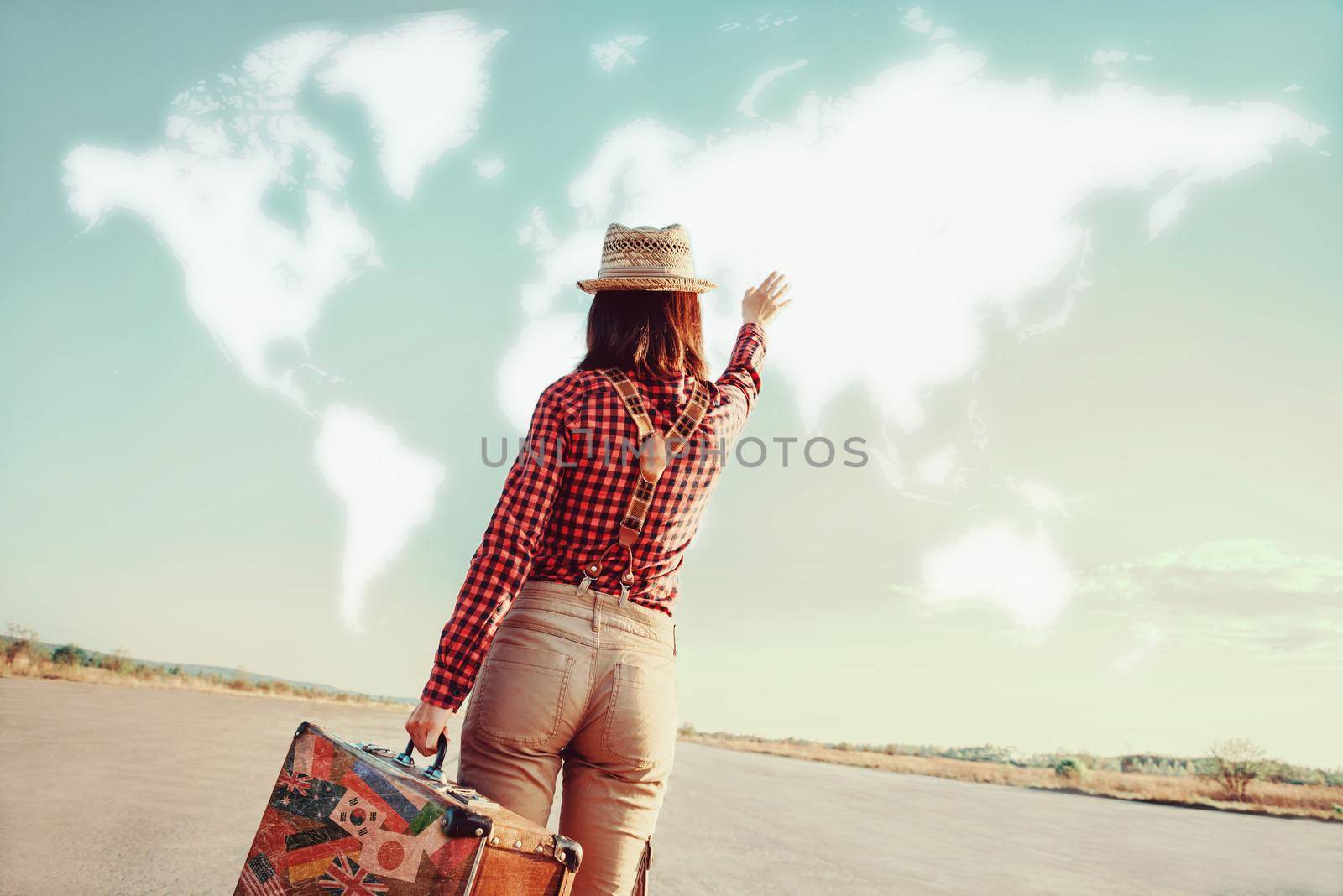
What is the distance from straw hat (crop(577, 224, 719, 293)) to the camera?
284cm

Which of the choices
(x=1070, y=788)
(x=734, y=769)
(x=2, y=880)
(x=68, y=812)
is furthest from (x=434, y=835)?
(x=1070, y=788)

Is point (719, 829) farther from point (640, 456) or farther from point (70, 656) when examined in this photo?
point (70, 656)

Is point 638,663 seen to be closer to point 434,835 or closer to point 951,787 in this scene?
point 434,835

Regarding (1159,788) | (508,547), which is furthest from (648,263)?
(1159,788)

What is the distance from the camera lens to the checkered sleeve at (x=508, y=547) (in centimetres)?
232

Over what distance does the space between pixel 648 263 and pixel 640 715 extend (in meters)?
1.41

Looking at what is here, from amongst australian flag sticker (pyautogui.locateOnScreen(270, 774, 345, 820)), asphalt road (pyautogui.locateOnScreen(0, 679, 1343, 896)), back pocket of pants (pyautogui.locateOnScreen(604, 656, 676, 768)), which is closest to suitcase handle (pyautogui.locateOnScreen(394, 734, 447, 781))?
australian flag sticker (pyautogui.locateOnScreen(270, 774, 345, 820))

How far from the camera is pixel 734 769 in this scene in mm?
12562

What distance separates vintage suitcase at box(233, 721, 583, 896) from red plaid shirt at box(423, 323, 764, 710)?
0.90 ft

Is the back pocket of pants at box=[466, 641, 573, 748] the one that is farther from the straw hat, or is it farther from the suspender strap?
the straw hat

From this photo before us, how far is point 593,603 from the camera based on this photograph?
2.42 m

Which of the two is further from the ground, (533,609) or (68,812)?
(533,609)

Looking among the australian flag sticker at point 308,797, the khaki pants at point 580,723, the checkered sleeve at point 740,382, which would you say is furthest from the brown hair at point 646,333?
the australian flag sticker at point 308,797

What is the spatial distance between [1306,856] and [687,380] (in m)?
8.78
